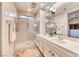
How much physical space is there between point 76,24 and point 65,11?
0.46 m

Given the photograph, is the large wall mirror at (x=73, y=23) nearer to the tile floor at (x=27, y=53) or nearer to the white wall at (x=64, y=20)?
the white wall at (x=64, y=20)

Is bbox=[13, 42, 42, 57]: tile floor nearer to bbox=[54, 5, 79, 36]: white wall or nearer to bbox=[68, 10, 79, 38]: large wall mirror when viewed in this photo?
bbox=[54, 5, 79, 36]: white wall

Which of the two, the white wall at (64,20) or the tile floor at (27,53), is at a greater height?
the white wall at (64,20)

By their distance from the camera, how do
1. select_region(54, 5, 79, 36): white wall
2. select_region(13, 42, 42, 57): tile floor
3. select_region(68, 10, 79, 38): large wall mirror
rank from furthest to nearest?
select_region(13, 42, 42, 57): tile floor, select_region(54, 5, 79, 36): white wall, select_region(68, 10, 79, 38): large wall mirror

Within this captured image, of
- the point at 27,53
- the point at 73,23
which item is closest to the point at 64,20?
the point at 73,23

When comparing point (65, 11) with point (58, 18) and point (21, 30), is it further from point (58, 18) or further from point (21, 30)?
point (21, 30)

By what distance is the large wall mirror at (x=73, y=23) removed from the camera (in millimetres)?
1850

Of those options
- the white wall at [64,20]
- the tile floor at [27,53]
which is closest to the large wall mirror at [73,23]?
the white wall at [64,20]

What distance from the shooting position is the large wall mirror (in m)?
1.85

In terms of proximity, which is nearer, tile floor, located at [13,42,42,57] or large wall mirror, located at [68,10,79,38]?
large wall mirror, located at [68,10,79,38]

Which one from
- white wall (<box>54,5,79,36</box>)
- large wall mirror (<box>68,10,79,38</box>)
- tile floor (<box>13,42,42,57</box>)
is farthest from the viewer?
tile floor (<box>13,42,42,57</box>)

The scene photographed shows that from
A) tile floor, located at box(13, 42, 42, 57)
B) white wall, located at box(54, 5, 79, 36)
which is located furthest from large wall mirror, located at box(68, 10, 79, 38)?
tile floor, located at box(13, 42, 42, 57)

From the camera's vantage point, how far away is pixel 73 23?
197 cm

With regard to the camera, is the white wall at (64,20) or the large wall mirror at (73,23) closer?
the large wall mirror at (73,23)
